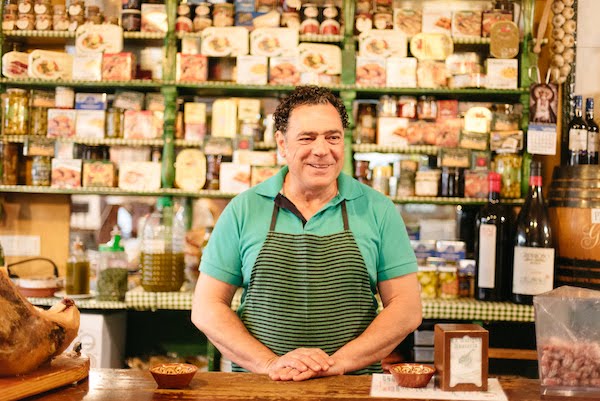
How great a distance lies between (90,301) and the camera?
340cm

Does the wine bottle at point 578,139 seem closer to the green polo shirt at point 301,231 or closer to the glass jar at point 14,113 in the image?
the green polo shirt at point 301,231

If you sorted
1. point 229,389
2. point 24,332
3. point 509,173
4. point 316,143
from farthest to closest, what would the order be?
point 509,173 → point 316,143 → point 229,389 → point 24,332

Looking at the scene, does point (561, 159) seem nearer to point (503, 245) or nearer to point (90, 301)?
point (503, 245)

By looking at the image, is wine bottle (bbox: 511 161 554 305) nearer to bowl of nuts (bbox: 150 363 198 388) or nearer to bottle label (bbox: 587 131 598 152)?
bottle label (bbox: 587 131 598 152)

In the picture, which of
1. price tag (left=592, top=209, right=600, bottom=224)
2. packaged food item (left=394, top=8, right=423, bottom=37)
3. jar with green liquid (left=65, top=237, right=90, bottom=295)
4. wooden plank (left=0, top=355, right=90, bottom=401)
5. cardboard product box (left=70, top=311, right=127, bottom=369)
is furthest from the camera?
packaged food item (left=394, top=8, right=423, bottom=37)

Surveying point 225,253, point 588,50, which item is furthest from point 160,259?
point 588,50

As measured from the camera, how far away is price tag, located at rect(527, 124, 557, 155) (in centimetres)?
349

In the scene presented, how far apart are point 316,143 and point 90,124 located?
2.17 m

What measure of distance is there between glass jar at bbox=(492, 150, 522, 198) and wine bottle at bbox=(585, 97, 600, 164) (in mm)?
396

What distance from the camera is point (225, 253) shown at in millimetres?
2055

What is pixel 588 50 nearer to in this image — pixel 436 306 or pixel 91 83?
pixel 436 306

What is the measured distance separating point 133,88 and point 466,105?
1800mm

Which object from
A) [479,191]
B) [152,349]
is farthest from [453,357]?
[152,349]

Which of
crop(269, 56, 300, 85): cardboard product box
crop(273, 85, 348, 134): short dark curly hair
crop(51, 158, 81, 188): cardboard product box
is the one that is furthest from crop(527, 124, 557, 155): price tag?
crop(51, 158, 81, 188): cardboard product box
